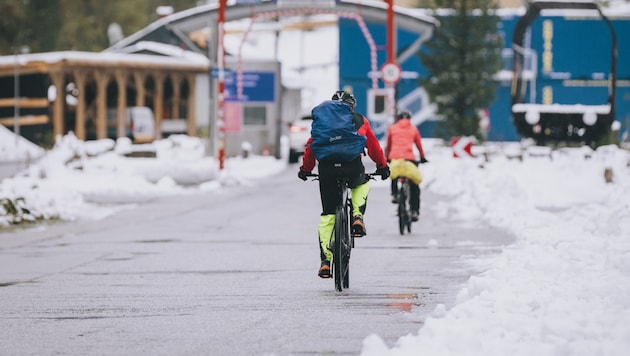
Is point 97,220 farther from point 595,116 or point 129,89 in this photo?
point 129,89

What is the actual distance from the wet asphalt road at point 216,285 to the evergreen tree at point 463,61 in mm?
31316

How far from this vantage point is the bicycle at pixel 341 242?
1046cm

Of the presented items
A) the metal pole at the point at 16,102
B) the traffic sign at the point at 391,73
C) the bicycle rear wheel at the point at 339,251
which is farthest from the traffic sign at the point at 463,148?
the metal pole at the point at 16,102

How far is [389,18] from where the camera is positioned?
38.6 meters

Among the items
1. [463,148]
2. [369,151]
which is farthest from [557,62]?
[369,151]

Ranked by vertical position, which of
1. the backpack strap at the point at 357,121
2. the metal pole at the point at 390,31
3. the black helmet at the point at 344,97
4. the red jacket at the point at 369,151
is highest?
the metal pole at the point at 390,31

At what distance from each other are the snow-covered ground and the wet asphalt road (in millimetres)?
529

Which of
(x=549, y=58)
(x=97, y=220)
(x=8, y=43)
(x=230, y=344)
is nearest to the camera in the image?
(x=230, y=344)

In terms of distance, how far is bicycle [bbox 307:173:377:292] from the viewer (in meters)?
10.5

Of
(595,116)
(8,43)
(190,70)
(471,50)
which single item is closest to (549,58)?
(471,50)

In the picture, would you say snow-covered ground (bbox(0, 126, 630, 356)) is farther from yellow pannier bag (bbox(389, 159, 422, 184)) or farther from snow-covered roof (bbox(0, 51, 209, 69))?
snow-covered roof (bbox(0, 51, 209, 69))

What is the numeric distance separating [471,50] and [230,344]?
45092 millimetres

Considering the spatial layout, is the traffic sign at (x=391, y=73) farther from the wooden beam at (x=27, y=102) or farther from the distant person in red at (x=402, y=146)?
the wooden beam at (x=27, y=102)

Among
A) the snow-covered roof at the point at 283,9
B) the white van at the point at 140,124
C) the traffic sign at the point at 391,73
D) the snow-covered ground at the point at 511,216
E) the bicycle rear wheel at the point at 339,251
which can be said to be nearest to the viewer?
the snow-covered ground at the point at 511,216
